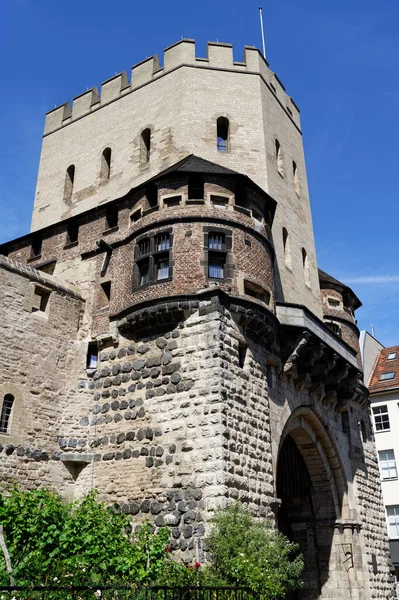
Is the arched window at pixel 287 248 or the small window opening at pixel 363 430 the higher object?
the arched window at pixel 287 248

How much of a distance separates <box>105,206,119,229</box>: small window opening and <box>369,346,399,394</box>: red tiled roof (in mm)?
22238

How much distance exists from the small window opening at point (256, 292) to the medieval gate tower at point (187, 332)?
0.20ft

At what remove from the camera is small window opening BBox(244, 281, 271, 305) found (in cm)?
1654

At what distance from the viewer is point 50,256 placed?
67.3 feet

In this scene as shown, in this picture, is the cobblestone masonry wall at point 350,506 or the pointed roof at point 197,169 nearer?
the pointed roof at point 197,169

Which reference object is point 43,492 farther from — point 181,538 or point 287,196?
point 287,196

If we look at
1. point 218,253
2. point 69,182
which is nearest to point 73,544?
point 218,253

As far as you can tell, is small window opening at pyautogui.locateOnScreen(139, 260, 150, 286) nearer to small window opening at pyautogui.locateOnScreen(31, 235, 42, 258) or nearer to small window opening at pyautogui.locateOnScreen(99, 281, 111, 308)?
small window opening at pyautogui.locateOnScreen(99, 281, 111, 308)

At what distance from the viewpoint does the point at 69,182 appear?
77.7ft

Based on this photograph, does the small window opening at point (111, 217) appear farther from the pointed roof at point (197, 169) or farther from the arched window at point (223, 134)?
the arched window at point (223, 134)

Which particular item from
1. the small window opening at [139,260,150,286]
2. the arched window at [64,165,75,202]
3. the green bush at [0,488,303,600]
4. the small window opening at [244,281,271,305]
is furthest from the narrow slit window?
the green bush at [0,488,303,600]

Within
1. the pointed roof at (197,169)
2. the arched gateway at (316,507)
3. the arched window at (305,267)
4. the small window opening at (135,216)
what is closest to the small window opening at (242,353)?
the arched gateway at (316,507)

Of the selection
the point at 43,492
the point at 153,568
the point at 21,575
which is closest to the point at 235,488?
the point at 153,568

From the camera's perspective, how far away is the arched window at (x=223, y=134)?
21.1 meters
